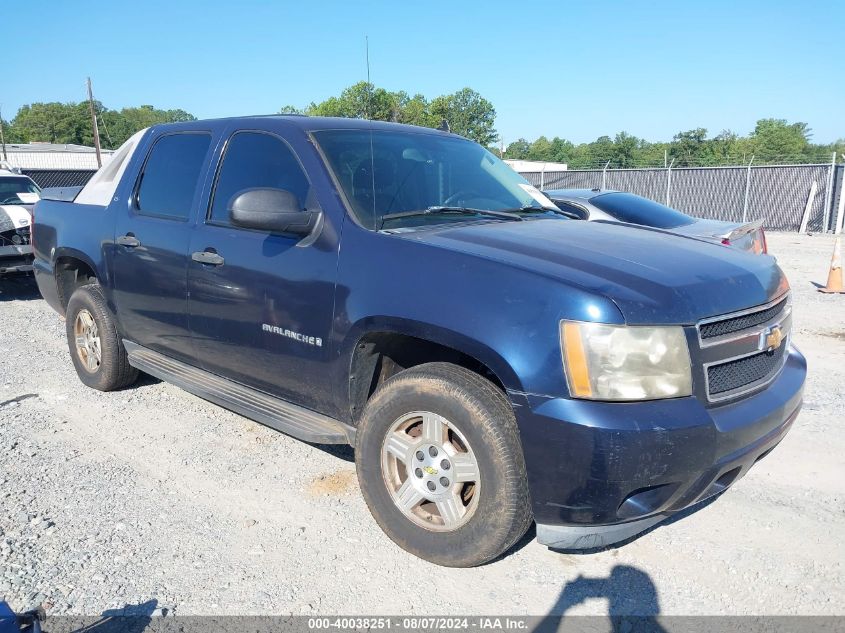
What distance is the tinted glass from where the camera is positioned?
7684 millimetres

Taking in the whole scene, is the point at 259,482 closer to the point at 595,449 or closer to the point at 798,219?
the point at 595,449

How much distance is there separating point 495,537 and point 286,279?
62.0 inches

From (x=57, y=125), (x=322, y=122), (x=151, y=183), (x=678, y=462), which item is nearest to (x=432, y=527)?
(x=678, y=462)

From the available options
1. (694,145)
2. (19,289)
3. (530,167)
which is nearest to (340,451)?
(19,289)

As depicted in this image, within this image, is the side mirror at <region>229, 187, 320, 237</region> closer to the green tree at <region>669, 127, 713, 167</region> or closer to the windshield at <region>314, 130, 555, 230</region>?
the windshield at <region>314, 130, 555, 230</region>

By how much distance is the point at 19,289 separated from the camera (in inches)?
422

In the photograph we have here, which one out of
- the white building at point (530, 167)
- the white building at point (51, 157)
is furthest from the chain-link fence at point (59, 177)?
the white building at point (51, 157)

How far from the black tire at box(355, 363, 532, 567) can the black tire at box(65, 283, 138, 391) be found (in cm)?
268

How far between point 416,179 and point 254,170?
3.00ft

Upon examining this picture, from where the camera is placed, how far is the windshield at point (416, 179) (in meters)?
3.44

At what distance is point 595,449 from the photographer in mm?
2445

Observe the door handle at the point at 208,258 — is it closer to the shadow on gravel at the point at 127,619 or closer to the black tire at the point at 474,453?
the black tire at the point at 474,453

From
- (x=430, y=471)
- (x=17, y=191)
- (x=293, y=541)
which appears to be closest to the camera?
(x=430, y=471)

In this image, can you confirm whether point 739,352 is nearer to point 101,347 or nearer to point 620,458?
point 620,458
